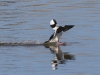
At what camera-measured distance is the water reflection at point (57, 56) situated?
50.5 ft

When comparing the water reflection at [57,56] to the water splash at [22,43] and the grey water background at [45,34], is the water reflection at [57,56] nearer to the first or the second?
the grey water background at [45,34]

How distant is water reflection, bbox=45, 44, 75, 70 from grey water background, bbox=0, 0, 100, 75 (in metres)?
0.14

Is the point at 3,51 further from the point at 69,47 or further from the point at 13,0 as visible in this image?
the point at 13,0

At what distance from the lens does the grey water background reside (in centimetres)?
1470

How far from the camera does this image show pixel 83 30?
21.0 metres

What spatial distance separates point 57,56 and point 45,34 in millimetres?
4073

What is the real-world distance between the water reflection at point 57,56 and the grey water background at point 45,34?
0.14 m

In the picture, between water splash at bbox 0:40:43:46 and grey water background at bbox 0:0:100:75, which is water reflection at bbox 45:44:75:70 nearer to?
grey water background at bbox 0:0:100:75

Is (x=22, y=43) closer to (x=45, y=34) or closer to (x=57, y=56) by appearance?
(x=45, y=34)

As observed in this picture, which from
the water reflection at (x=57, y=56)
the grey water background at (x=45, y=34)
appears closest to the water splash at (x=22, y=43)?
the grey water background at (x=45, y=34)

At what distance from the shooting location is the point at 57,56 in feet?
54.7

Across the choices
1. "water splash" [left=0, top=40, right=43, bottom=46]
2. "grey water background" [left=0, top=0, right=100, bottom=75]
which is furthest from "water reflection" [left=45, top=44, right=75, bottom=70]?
"water splash" [left=0, top=40, right=43, bottom=46]

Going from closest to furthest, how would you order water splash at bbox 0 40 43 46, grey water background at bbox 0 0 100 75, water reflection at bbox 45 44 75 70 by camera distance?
grey water background at bbox 0 0 100 75, water reflection at bbox 45 44 75 70, water splash at bbox 0 40 43 46

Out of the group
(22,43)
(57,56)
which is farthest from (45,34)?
(57,56)
